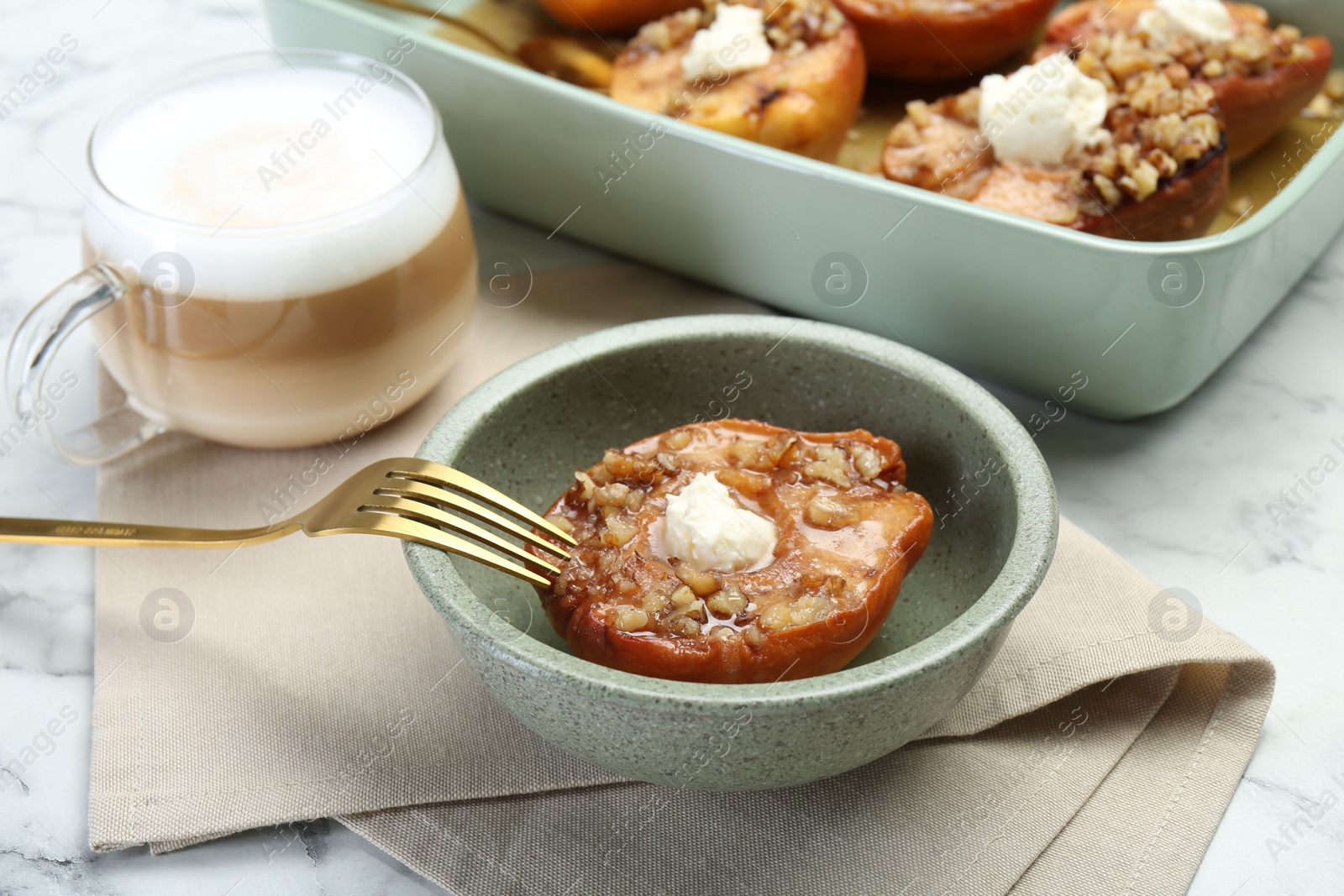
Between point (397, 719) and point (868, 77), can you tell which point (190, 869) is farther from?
point (868, 77)

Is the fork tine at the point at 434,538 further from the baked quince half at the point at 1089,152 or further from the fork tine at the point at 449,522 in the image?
the baked quince half at the point at 1089,152

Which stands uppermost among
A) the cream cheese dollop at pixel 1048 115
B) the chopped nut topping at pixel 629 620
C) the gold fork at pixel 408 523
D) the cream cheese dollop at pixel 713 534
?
the cream cheese dollop at pixel 1048 115

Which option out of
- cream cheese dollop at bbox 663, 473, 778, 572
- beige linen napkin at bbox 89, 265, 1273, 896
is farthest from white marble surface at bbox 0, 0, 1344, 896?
cream cheese dollop at bbox 663, 473, 778, 572

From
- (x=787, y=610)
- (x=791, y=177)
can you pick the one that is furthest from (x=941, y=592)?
(x=791, y=177)

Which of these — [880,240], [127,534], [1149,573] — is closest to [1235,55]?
[880,240]

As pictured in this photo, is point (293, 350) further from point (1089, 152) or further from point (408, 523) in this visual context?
point (1089, 152)

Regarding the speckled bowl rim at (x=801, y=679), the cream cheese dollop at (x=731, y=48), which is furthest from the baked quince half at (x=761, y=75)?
the speckled bowl rim at (x=801, y=679)
